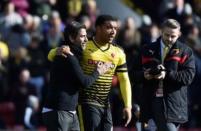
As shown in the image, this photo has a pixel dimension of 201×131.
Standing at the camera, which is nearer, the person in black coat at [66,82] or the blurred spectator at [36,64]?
the person in black coat at [66,82]

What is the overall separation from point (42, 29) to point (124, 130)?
157 inches

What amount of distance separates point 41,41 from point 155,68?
828 cm

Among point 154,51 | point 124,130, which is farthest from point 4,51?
point 154,51

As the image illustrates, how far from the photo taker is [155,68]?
11953 mm

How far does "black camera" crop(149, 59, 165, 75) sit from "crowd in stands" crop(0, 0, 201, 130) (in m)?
5.63

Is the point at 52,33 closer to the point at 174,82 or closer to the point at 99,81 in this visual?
the point at 174,82

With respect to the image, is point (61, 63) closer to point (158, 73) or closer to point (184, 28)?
point (158, 73)

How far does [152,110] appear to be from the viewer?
1225cm

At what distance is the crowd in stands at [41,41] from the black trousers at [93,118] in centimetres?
590

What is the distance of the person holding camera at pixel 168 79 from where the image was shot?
39.4 feet

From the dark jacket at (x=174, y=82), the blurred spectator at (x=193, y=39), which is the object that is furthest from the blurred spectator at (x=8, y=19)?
the dark jacket at (x=174, y=82)

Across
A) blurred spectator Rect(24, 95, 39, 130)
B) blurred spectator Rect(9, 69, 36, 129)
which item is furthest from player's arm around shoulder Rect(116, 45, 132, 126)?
blurred spectator Rect(9, 69, 36, 129)

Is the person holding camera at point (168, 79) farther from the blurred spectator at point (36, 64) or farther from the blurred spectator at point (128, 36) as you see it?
the blurred spectator at point (128, 36)

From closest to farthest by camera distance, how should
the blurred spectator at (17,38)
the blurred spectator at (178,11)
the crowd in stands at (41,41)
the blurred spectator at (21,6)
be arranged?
1. the crowd in stands at (41,41)
2. the blurred spectator at (17,38)
3. the blurred spectator at (178,11)
4. the blurred spectator at (21,6)
